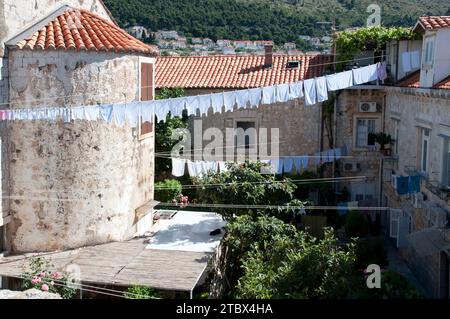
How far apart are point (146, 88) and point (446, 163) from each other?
9.41m

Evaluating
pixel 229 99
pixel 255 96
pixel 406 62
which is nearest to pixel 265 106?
pixel 406 62

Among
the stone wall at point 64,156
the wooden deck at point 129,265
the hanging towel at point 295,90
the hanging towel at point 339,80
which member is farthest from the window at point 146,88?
the hanging towel at point 339,80

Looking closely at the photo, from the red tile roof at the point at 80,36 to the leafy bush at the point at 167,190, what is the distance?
7.64 meters

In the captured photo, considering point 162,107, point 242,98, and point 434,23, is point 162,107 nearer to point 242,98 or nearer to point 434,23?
point 242,98

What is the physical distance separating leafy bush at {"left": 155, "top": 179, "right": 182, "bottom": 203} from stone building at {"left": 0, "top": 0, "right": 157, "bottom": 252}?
7222 millimetres

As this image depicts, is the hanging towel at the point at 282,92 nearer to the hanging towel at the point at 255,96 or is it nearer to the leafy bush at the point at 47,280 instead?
the hanging towel at the point at 255,96

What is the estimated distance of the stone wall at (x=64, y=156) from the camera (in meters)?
14.7

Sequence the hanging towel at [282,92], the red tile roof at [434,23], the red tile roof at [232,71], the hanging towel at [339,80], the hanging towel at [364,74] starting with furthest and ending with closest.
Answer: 1. the red tile roof at [232,71]
2. the red tile roof at [434,23]
3. the hanging towel at [364,74]
4. the hanging towel at [339,80]
5. the hanging towel at [282,92]

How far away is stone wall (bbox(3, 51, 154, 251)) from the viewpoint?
14.7 m

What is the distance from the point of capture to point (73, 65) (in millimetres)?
14781

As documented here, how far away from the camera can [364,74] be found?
51.4 feet

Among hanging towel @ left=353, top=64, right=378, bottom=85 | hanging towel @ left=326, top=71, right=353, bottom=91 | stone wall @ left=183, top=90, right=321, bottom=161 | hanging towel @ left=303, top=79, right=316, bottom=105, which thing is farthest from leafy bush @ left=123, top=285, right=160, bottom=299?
stone wall @ left=183, top=90, right=321, bottom=161
